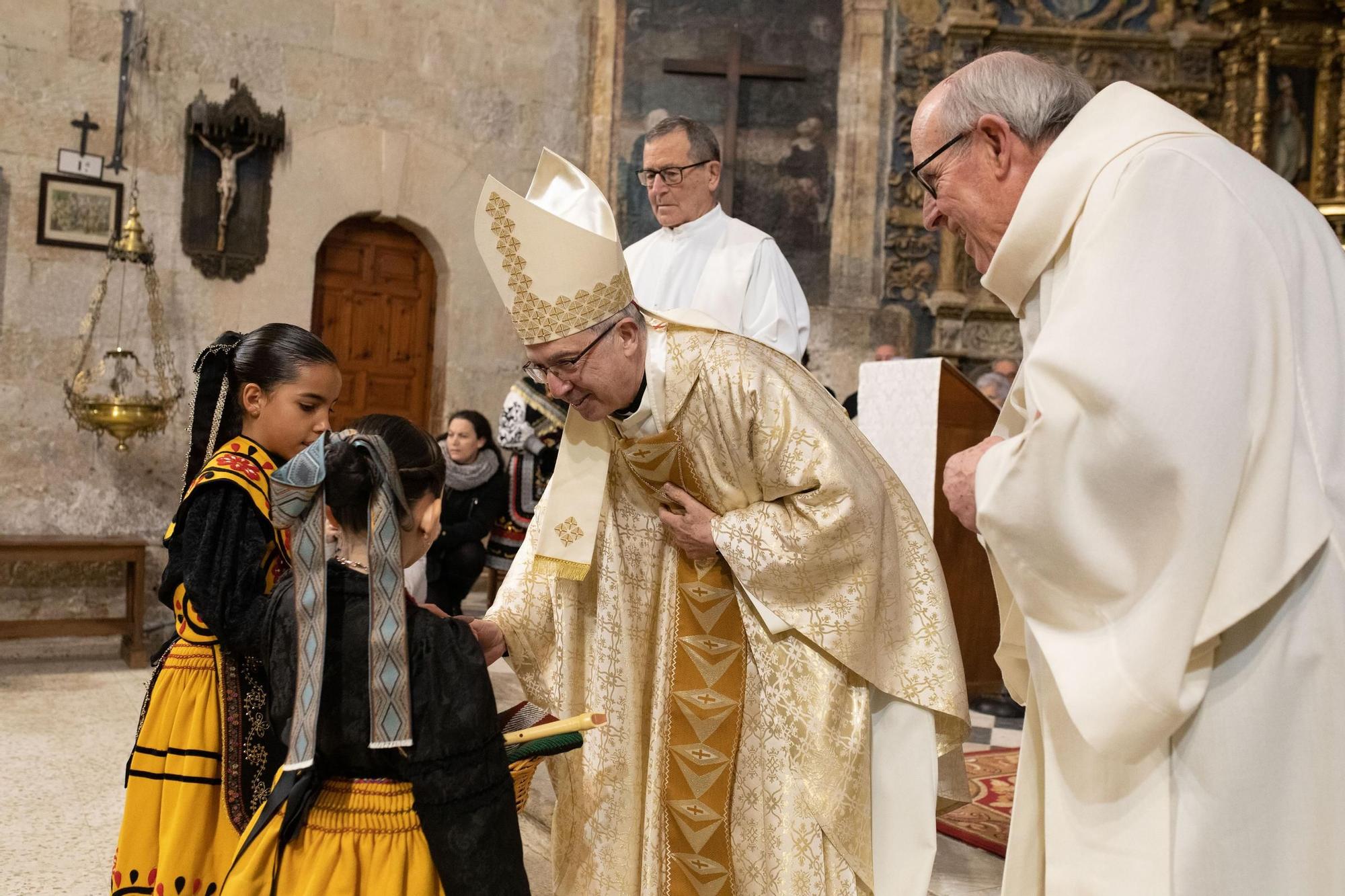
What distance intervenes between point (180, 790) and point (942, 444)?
10.2 ft

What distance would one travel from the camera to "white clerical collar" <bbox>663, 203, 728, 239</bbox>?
4.10 meters

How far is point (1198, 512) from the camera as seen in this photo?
1286 mm

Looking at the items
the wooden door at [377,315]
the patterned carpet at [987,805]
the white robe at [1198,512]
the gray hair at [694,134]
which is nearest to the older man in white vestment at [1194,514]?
the white robe at [1198,512]

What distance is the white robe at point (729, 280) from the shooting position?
4.03 meters

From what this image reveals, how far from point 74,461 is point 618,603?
5.77m

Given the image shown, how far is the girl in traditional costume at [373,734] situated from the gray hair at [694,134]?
205 centimetres

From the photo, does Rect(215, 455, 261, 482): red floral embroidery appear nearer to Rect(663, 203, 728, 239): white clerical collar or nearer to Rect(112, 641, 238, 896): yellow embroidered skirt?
Rect(112, 641, 238, 896): yellow embroidered skirt

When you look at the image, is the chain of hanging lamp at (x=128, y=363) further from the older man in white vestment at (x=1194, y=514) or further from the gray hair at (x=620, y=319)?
the older man in white vestment at (x=1194, y=514)

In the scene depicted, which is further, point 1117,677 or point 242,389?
point 242,389

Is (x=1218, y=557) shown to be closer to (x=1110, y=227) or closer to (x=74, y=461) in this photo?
(x=1110, y=227)

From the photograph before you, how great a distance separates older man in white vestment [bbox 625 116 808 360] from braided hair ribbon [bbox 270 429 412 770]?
2.10 metres

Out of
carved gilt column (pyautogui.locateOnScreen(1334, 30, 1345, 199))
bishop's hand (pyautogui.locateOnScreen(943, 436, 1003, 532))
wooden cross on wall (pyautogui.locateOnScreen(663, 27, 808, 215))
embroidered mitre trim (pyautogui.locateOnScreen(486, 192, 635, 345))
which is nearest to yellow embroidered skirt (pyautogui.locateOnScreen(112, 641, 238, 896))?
embroidered mitre trim (pyautogui.locateOnScreen(486, 192, 635, 345))

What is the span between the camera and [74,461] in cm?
704

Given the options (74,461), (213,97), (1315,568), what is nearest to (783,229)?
(213,97)
